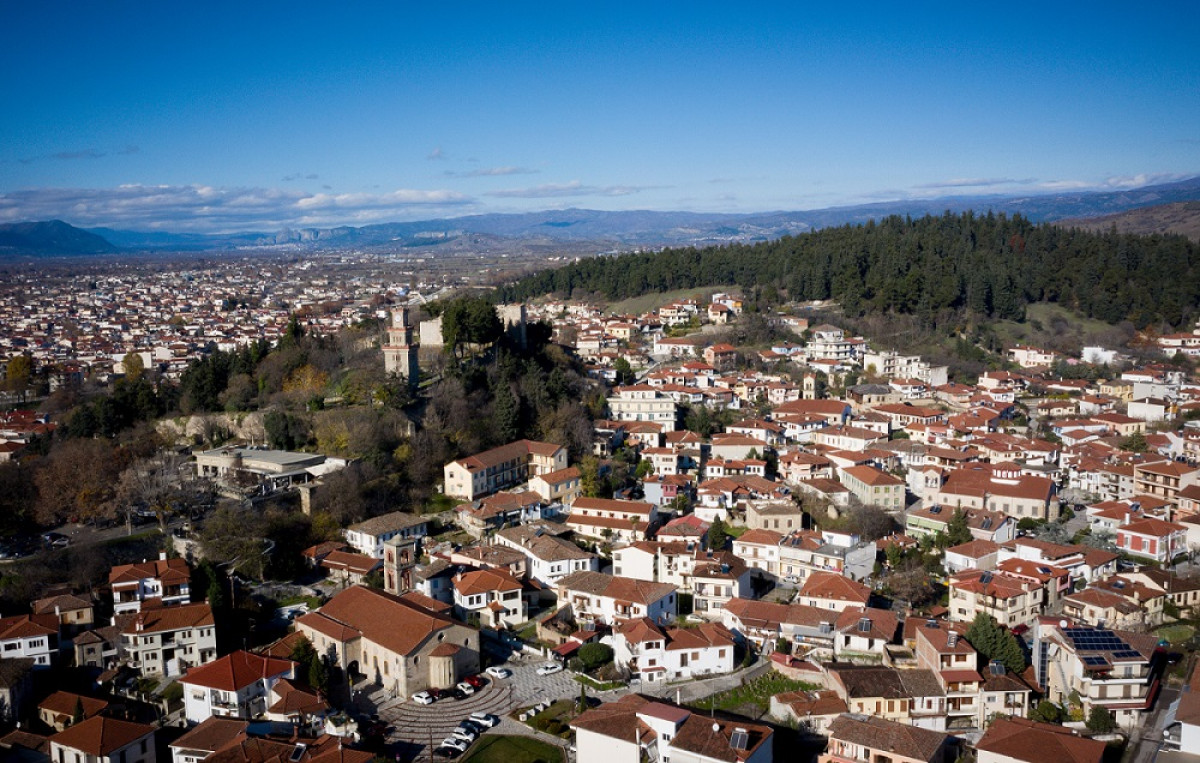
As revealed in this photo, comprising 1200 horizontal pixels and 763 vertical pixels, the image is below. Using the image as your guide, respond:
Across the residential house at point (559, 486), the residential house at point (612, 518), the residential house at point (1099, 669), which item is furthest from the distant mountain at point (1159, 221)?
the residential house at point (1099, 669)

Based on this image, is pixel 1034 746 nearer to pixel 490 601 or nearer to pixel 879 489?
pixel 490 601

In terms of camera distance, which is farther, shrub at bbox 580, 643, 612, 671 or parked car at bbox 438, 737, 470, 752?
shrub at bbox 580, 643, 612, 671

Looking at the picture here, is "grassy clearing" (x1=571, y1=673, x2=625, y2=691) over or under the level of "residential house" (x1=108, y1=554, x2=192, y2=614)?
under

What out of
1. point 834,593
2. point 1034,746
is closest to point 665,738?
point 1034,746

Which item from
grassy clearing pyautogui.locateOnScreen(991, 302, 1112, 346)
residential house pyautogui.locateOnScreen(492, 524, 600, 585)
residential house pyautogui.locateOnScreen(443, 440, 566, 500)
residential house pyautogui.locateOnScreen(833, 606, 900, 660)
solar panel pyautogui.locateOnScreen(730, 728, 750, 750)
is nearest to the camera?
solar panel pyautogui.locateOnScreen(730, 728, 750, 750)

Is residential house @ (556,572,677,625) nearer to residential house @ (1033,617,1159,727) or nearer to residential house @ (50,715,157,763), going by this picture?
residential house @ (1033,617,1159,727)

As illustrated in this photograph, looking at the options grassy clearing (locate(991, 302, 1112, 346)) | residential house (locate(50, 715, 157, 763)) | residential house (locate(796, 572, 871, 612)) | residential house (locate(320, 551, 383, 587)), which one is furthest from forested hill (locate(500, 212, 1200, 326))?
residential house (locate(50, 715, 157, 763))
